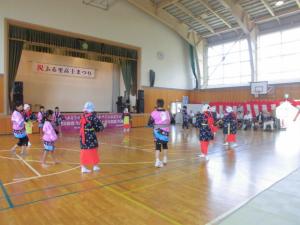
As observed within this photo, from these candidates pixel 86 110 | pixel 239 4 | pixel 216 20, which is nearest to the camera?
pixel 86 110

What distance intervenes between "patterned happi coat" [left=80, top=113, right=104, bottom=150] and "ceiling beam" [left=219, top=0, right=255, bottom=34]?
43.0 feet

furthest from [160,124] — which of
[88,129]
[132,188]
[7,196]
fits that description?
[7,196]

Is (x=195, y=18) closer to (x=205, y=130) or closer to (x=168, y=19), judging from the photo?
(x=168, y=19)

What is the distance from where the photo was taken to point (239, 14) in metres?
15.7

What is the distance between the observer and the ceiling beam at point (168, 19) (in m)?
16.6

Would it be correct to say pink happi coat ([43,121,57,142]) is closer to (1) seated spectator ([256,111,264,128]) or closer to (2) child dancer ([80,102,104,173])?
(2) child dancer ([80,102,104,173])

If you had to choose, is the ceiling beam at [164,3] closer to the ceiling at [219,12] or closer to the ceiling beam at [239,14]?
the ceiling at [219,12]

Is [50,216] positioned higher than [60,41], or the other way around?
[60,41]

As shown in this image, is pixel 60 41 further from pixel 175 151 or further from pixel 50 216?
pixel 50 216

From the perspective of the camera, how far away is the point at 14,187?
3910 mm

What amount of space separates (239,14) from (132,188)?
15.4 meters

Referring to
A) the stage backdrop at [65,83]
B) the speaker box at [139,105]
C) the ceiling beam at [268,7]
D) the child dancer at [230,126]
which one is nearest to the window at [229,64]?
the ceiling beam at [268,7]

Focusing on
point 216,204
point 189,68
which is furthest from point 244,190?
point 189,68

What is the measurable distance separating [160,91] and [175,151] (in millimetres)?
11998
